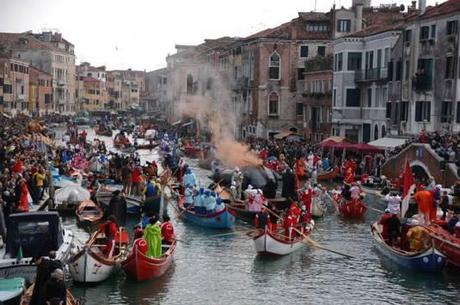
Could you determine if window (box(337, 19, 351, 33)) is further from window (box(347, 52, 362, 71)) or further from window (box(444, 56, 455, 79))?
window (box(444, 56, 455, 79))

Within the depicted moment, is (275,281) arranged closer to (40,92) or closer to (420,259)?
(420,259)

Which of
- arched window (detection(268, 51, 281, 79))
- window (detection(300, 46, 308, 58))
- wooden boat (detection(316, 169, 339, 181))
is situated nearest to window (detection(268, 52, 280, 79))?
arched window (detection(268, 51, 281, 79))

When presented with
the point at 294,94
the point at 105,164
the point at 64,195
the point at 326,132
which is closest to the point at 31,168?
the point at 64,195

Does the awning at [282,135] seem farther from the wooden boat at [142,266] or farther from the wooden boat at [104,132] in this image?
the wooden boat at [142,266]

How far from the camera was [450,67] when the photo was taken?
3797 cm

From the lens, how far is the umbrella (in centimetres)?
2891

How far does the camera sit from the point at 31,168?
2998cm

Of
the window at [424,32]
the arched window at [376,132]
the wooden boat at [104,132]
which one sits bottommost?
the wooden boat at [104,132]

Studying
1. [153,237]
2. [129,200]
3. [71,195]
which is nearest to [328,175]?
[129,200]

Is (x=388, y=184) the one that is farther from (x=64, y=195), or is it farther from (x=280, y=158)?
(x=64, y=195)

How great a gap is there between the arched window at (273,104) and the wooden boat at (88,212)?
34626 millimetres

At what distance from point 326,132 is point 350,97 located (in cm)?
555

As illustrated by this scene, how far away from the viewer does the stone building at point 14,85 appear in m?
78.7

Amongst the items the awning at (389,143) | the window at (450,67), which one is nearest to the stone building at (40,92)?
the awning at (389,143)
